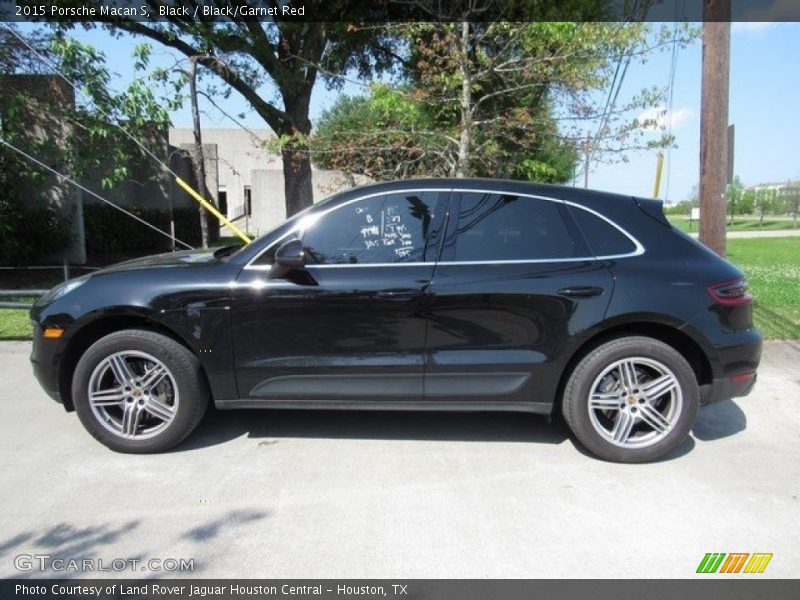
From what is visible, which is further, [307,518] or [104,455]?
[104,455]

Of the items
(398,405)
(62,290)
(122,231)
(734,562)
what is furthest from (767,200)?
(62,290)

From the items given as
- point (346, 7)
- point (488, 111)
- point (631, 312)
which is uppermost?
point (346, 7)

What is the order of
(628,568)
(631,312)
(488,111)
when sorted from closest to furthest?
(628,568)
(631,312)
(488,111)

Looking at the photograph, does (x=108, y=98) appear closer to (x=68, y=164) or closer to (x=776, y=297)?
(x=68, y=164)

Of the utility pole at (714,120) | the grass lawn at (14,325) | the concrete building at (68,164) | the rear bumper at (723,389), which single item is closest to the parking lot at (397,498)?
the rear bumper at (723,389)

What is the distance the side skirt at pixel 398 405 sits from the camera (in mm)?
3816

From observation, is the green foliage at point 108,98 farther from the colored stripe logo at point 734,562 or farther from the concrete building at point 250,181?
the colored stripe logo at point 734,562

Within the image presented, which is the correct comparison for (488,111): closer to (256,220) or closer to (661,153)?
(661,153)

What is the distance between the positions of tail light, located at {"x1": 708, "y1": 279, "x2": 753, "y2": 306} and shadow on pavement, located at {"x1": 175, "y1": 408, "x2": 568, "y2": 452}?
4.52 ft

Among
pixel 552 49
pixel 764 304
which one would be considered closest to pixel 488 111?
pixel 552 49

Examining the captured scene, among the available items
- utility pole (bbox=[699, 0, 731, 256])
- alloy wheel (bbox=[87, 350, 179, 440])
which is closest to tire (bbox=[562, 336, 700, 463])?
alloy wheel (bbox=[87, 350, 179, 440])

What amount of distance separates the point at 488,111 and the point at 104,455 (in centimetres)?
694

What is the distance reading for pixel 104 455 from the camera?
389 centimetres

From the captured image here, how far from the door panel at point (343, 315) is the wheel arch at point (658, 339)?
98 centimetres
